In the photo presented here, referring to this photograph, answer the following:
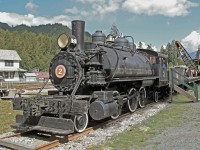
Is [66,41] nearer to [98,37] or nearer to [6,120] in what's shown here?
[98,37]

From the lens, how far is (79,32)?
34.7 ft

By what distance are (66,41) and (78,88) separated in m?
1.72

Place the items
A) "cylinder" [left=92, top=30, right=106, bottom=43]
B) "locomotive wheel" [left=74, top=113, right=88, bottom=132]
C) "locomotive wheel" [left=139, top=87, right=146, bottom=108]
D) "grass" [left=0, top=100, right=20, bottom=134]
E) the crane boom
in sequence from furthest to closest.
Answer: the crane boom → "locomotive wheel" [left=139, top=87, right=146, bottom=108] → "cylinder" [left=92, top=30, right=106, bottom=43] → "grass" [left=0, top=100, right=20, bottom=134] → "locomotive wheel" [left=74, top=113, right=88, bottom=132]

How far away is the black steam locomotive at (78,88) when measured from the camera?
342 inches

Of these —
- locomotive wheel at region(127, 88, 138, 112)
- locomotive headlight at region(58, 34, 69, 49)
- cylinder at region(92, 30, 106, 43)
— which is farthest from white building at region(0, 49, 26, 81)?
locomotive headlight at region(58, 34, 69, 49)

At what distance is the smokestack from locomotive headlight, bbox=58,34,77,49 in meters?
0.38

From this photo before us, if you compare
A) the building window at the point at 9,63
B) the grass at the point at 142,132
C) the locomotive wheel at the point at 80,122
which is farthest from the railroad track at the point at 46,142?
the building window at the point at 9,63

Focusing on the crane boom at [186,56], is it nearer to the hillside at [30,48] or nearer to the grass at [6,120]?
the grass at [6,120]

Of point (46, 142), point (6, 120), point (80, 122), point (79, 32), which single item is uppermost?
point (79, 32)

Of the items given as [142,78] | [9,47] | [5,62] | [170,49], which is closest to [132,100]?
[142,78]

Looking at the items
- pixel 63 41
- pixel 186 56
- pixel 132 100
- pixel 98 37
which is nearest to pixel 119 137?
pixel 63 41

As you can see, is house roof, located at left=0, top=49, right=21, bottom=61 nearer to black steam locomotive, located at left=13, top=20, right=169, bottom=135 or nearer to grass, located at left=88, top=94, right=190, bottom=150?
black steam locomotive, located at left=13, top=20, right=169, bottom=135

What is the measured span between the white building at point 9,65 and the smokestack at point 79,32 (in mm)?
59033

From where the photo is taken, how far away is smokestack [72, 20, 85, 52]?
34.6 ft
